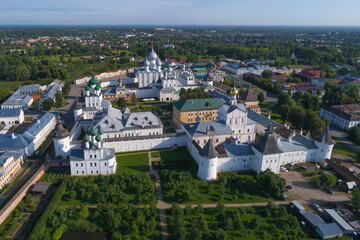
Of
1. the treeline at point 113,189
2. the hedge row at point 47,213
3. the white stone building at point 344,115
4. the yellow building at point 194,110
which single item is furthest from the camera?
the white stone building at point 344,115

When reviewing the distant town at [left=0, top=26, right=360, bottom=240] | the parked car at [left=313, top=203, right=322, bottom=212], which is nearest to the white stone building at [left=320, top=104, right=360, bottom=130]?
the distant town at [left=0, top=26, right=360, bottom=240]

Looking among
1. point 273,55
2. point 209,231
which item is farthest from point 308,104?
point 273,55

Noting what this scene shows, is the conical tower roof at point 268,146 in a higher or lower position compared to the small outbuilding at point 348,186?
higher

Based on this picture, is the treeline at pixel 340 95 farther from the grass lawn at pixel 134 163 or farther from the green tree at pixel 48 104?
the green tree at pixel 48 104

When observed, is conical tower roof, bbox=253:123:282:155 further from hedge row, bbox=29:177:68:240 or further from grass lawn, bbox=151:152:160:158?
hedge row, bbox=29:177:68:240

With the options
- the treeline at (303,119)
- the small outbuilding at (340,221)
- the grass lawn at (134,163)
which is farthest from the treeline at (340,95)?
the grass lawn at (134,163)

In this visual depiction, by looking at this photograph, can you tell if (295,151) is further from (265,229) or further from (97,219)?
(97,219)
